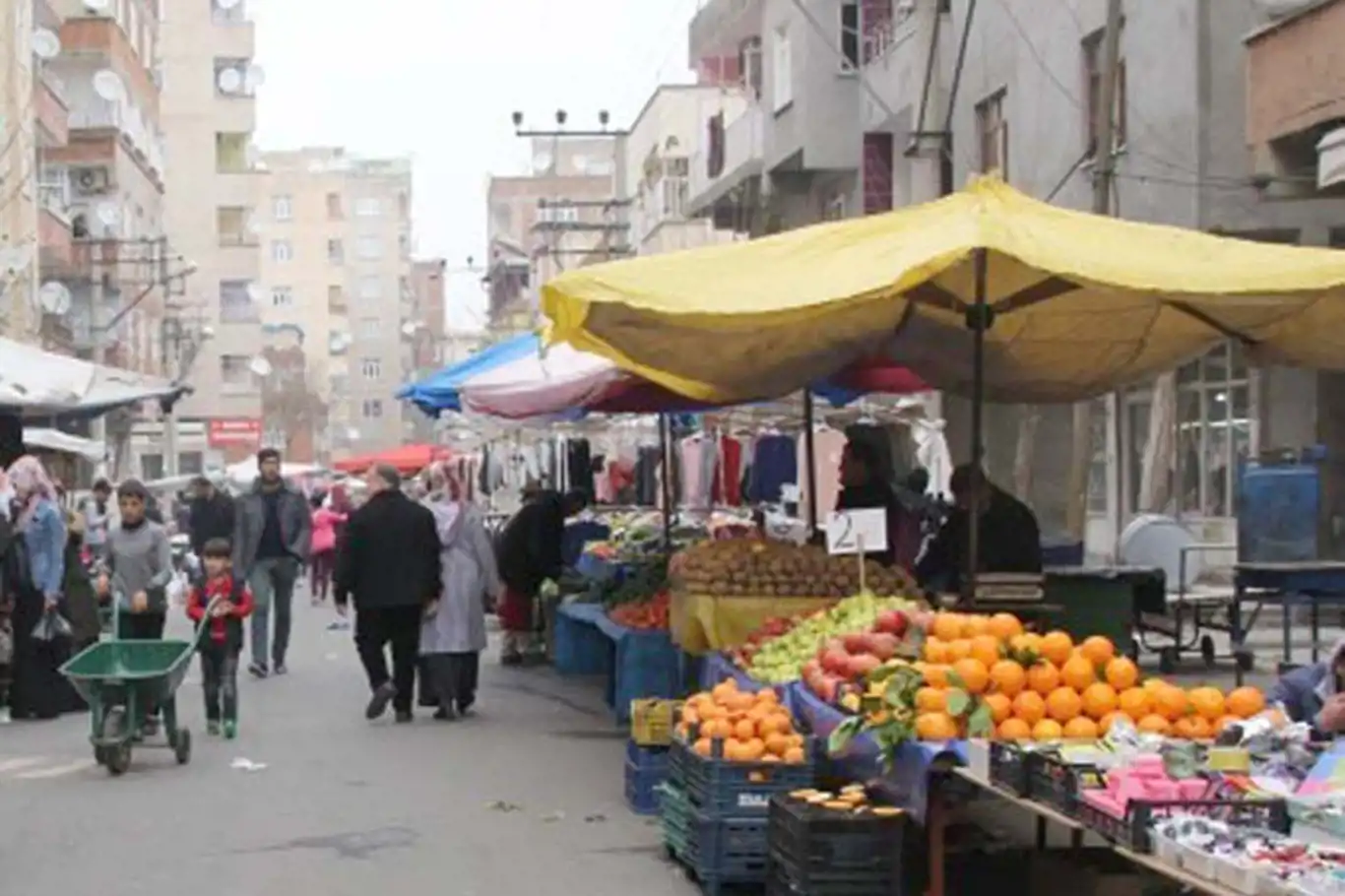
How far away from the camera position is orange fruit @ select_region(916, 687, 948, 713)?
8914 millimetres

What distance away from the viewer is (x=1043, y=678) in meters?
8.98

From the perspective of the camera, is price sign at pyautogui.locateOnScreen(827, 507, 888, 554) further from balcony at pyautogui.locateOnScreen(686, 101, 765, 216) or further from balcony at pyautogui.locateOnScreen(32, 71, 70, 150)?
balcony at pyautogui.locateOnScreen(32, 71, 70, 150)

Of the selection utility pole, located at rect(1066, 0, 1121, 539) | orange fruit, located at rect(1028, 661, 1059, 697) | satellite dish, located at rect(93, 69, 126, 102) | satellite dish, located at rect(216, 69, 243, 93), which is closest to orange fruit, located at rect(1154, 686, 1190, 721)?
orange fruit, located at rect(1028, 661, 1059, 697)

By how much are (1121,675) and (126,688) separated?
697cm

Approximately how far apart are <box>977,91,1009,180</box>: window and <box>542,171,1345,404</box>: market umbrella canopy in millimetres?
17281

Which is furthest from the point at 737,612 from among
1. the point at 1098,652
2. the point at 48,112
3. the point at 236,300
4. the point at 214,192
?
the point at 236,300

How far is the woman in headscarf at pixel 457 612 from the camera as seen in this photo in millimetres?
16672

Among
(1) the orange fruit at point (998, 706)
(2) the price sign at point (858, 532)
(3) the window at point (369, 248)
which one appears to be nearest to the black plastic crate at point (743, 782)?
(1) the orange fruit at point (998, 706)

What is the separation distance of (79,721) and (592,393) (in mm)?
4682

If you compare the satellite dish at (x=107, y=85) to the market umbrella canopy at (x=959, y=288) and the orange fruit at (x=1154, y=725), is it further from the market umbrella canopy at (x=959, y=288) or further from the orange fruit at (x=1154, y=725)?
the orange fruit at (x=1154, y=725)

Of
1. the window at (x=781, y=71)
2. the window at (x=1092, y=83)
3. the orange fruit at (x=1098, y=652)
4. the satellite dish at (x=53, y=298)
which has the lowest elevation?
the orange fruit at (x=1098, y=652)

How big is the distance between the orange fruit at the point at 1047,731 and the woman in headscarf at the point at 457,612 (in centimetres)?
846

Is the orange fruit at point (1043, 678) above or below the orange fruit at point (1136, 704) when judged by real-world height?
above

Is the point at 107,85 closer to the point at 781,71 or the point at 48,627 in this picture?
the point at 781,71
